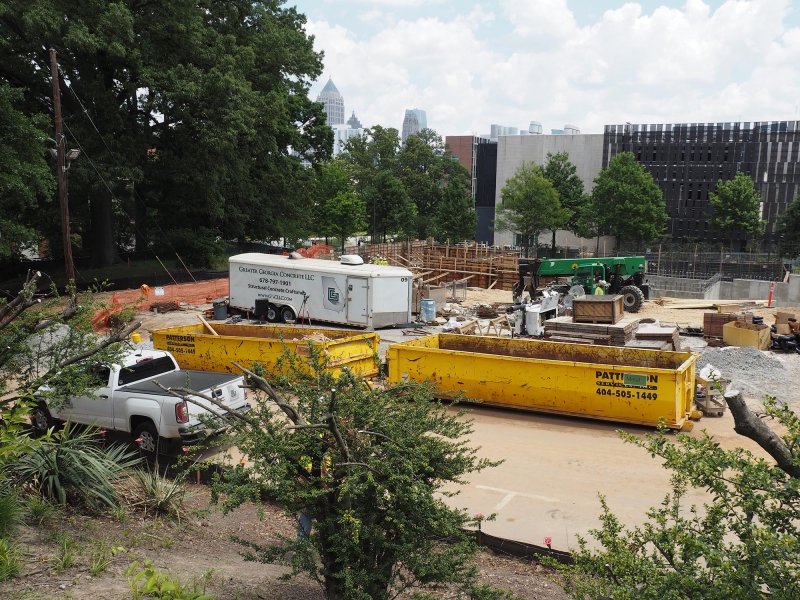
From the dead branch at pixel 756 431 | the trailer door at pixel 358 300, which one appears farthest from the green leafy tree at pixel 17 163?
the dead branch at pixel 756 431

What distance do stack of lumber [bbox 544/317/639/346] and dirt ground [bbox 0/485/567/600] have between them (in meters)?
12.3

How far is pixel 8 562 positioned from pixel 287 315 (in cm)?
1968

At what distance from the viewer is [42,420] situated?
14.0 metres

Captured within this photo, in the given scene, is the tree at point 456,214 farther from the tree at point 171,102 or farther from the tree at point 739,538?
the tree at point 739,538

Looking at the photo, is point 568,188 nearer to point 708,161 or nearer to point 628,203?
point 628,203

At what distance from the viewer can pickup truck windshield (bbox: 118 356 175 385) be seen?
42.8 feet

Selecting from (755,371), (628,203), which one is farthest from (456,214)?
(755,371)

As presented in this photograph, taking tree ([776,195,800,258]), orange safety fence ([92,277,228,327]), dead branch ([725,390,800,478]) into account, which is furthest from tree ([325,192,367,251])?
dead branch ([725,390,800,478])

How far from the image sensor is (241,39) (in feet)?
137

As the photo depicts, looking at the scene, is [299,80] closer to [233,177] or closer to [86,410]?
[233,177]

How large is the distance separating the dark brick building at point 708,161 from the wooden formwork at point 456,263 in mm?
39445

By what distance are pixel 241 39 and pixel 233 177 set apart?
28.9ft

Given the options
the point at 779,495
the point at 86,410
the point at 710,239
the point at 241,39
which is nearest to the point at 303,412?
the point at 779,495

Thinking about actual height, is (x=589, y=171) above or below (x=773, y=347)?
above
